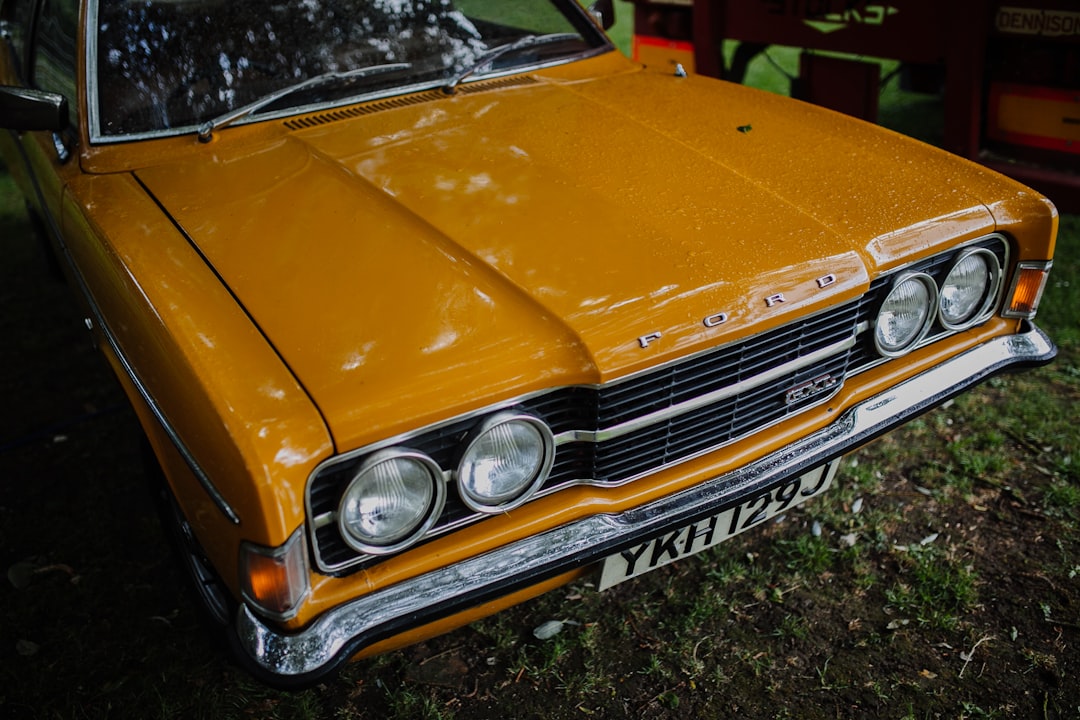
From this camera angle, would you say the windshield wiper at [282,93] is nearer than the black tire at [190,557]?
No

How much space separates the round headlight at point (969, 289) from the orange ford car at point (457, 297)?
0.4 inches

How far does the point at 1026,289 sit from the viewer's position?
2.37 m

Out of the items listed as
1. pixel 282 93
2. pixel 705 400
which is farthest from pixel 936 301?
pixel 282 93

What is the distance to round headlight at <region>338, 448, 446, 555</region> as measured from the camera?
162cm

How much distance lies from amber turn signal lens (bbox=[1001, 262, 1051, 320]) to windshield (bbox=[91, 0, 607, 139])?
167 cm

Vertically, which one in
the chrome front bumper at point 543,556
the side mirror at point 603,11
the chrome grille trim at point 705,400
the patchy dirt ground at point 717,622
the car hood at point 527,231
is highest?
the side mirror at point 603,11

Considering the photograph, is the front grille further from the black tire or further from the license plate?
the black tire

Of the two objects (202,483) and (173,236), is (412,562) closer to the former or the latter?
(202,483)

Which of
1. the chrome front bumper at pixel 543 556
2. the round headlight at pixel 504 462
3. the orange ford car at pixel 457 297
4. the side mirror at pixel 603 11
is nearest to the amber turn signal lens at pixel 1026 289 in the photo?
the orange ford car at pixel 457 297

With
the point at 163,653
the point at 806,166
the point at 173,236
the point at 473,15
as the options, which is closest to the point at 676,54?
the point at 473,15

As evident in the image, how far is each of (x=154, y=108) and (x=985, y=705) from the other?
107 inches

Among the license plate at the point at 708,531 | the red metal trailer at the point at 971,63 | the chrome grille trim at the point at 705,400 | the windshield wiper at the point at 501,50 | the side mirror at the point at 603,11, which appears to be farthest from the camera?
the red metal trailer at the point at 971,63

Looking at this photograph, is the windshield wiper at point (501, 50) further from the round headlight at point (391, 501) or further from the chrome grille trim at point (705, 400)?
the round headlight at point (391, 501)

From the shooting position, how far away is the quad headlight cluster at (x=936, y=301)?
216 centimetres
